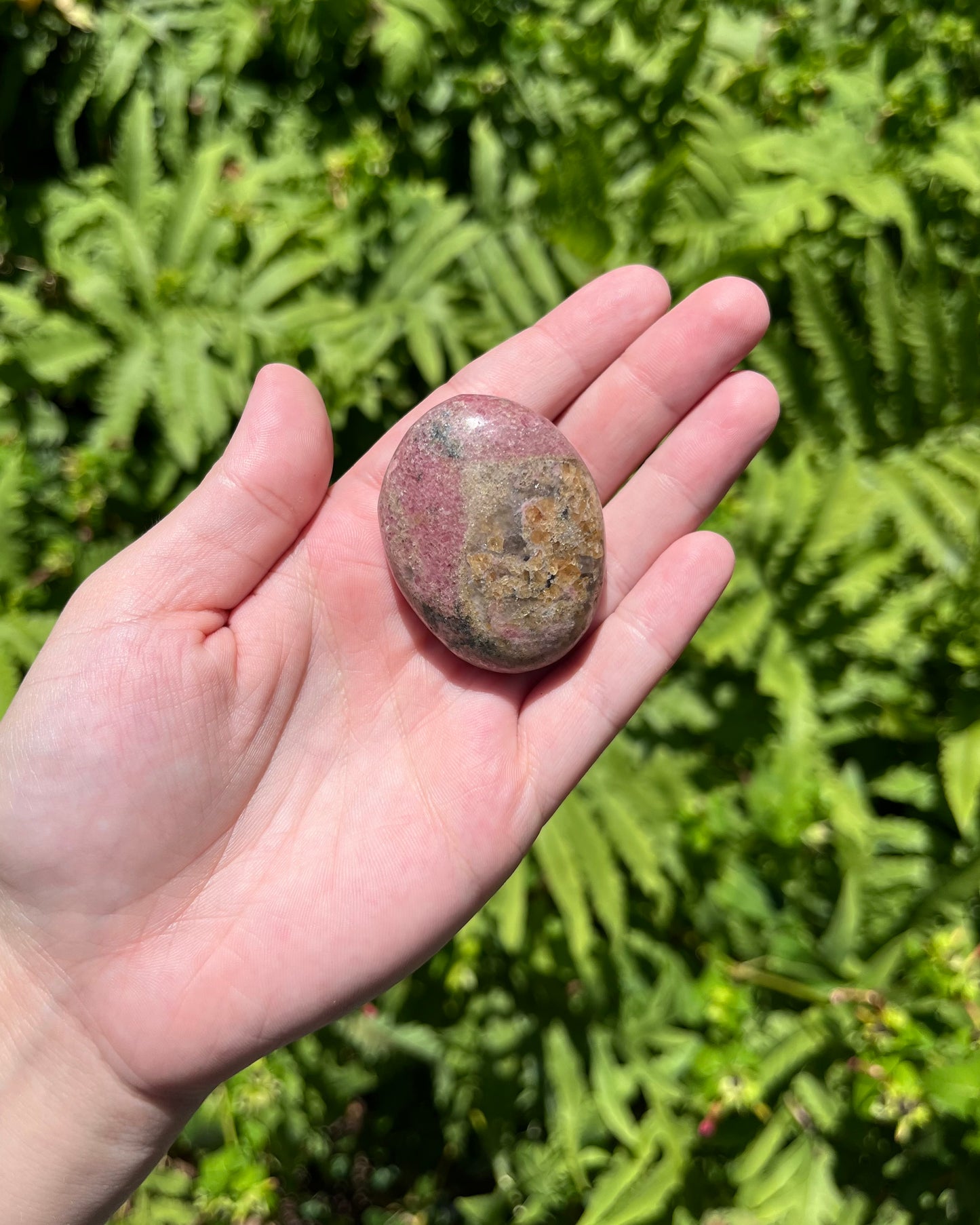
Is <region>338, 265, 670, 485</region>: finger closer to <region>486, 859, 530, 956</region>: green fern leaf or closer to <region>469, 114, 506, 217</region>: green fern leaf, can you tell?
<region>469, 114, 506, 217</region>: green fern leaf

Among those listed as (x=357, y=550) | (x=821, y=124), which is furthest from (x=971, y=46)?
(x=357, y=550)

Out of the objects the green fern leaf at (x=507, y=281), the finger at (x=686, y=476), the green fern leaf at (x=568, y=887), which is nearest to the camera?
the finger at (x=686, y=476)

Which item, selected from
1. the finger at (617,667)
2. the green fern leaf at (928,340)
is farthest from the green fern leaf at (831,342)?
the finger at (617,667)

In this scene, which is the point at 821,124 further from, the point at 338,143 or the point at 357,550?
the point at 357,550

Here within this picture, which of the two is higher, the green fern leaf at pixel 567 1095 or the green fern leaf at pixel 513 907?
the green fern leaf at pixel 513 907

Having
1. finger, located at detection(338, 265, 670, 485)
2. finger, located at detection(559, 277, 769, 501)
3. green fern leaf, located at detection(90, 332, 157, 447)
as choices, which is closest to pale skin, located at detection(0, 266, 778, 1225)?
finger, located at detection(559, 277, 769, 501)

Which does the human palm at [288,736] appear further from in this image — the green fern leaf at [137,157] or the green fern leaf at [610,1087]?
the green fern leaf at [137,157]

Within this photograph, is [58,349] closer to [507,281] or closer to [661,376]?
[507,281]
